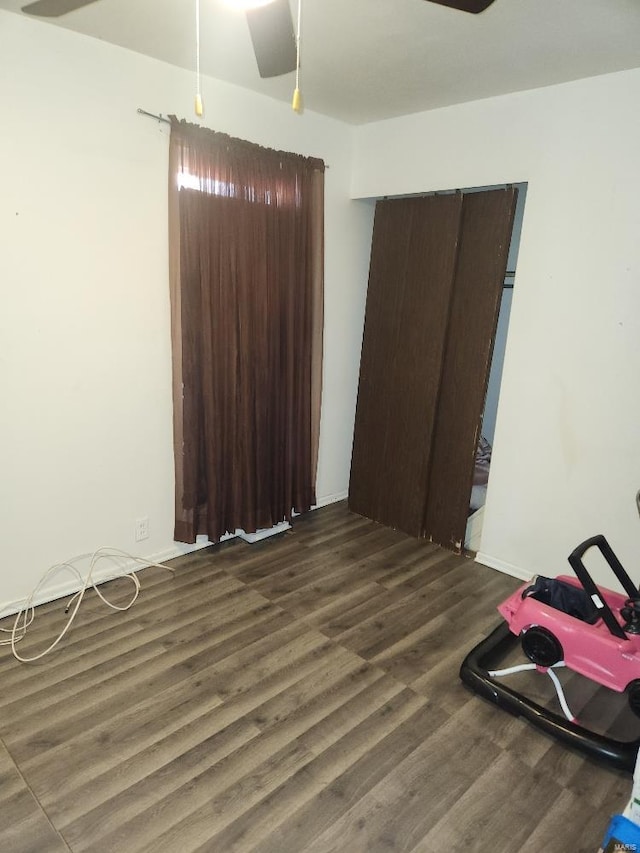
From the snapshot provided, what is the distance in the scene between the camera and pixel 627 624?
6.59ft

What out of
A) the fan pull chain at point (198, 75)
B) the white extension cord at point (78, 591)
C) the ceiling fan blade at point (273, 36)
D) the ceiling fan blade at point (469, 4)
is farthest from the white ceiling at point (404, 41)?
the white extension cord at point (78, 591)

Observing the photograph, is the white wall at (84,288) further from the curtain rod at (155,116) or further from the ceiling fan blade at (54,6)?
the ceiling fan blade at (54,6)

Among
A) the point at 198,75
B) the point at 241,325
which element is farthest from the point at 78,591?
the point at 198,75

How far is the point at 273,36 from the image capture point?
5.32ft

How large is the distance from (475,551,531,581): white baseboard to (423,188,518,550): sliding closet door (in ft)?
0.53

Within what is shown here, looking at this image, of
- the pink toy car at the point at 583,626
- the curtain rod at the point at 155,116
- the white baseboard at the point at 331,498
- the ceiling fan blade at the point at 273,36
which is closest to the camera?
the ceiling fan blade at the point at 273,36

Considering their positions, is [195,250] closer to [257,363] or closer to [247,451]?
[257,363]

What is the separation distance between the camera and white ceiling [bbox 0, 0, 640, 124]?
1.91 meters

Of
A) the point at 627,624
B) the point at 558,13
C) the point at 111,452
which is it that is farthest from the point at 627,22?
the point at 111,452

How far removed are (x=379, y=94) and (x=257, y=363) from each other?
1578 mm

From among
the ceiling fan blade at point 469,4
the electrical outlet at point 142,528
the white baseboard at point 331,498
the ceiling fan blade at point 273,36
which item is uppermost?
the ceiling fan blade at point 469,4

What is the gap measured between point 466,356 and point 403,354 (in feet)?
1.44

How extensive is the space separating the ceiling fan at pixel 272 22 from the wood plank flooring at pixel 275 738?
2283 millimetres

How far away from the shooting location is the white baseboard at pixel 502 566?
3.07m
